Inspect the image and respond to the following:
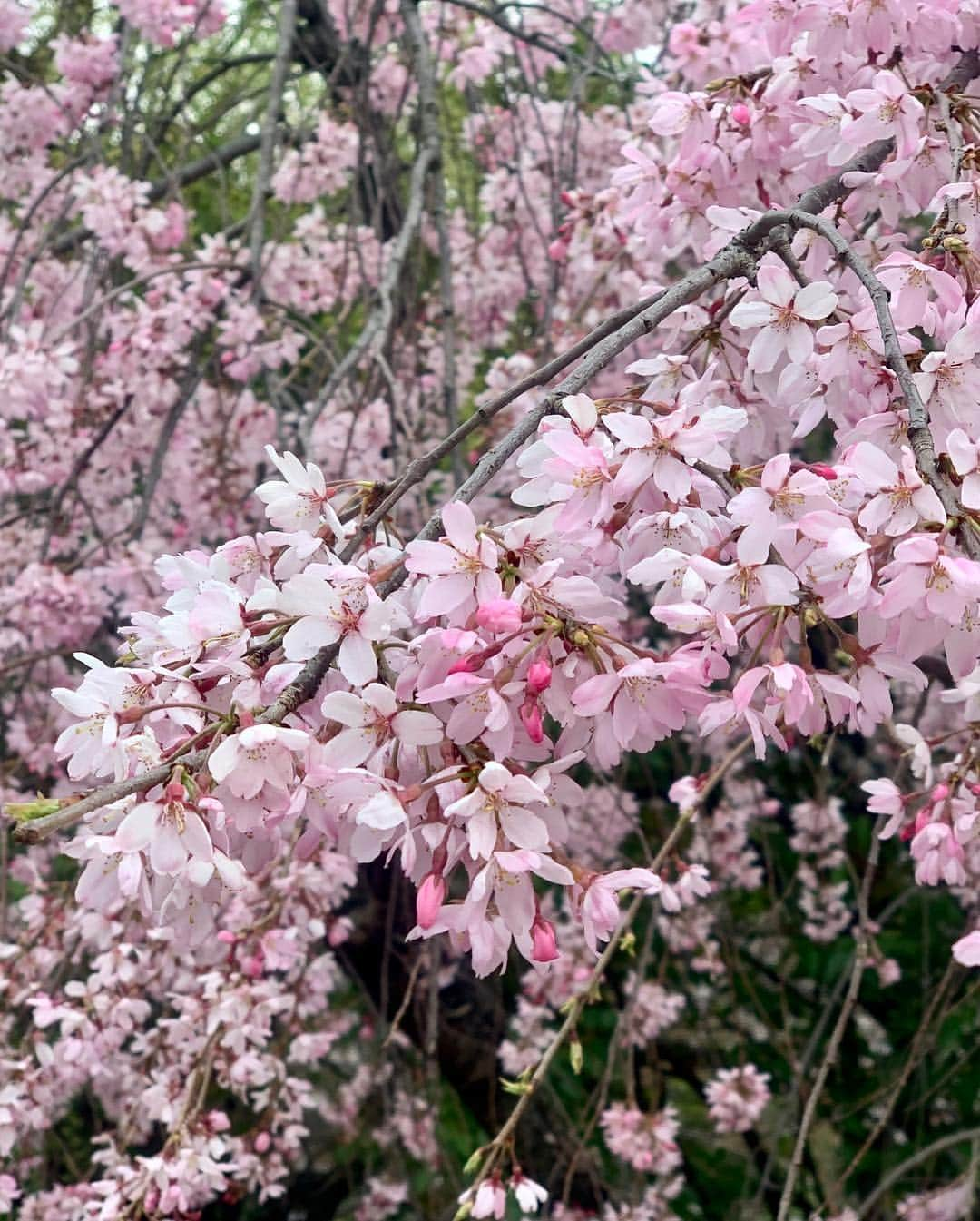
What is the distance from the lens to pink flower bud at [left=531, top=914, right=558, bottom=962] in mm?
726

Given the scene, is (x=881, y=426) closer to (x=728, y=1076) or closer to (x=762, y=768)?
(x=728, y=1076)

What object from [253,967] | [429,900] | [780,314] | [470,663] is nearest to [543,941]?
[429,900]

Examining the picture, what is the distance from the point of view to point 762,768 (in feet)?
12.4

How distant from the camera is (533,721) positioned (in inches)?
28.4

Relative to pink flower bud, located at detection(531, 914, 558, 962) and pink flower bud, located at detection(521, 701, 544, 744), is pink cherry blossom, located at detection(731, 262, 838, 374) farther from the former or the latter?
pink flower bud, located at detection(531, 914, 558, 962)

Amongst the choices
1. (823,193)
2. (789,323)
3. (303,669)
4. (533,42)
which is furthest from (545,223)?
(303,669)

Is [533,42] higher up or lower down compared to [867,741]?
higher up

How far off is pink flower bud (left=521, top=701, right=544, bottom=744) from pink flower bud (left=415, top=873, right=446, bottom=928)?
113 mm

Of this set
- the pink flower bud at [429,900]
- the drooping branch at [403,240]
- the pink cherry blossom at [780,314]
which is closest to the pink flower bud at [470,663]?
the pink flower bud at [429,900]

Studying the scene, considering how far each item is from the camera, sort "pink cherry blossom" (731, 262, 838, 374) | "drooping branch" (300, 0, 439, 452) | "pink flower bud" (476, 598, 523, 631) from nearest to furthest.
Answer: "pink flower bud" (476, 598, 523, 631) → "pink cherry blossom" (731, 262, 838, 374) → "drooping branch" (300, 0, 439, 452)

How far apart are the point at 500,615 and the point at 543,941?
222 millimetres

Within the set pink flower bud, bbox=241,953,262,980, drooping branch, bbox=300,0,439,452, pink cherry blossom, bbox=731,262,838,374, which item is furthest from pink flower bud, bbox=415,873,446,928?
pink flower bud, bbox=241,953,262,980

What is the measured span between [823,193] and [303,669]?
0.81 m

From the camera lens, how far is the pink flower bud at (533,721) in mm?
717
